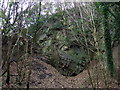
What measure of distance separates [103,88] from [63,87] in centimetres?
195

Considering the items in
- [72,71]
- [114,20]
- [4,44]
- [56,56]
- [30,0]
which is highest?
[30,0]

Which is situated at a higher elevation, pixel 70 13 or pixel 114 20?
pixel 70 13

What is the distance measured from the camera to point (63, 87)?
288 inches

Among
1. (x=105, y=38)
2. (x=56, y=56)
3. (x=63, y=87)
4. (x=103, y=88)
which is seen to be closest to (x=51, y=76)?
(x=63, y=87)

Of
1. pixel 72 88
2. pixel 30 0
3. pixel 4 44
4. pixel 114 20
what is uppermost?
pixel 30 0

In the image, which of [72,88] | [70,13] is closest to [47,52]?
[70,13]

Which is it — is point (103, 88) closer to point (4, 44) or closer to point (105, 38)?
point (105, 38)

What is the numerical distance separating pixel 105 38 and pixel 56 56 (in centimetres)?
370

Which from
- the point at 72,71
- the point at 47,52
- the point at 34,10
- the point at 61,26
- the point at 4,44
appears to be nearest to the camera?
the point at 4,44

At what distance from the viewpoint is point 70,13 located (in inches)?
428

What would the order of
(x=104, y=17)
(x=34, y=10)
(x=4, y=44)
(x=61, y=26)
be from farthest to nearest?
(x=61, y=26), (x=104, y=17), (x=34, y=10), (x=4, y=44)

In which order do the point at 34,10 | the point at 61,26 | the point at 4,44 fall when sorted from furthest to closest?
the point at 61,26 → the point at 34,10 → the point at 4,44

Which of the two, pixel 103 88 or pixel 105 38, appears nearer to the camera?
pixel 103 88

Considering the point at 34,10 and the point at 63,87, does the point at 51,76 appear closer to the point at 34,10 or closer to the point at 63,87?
the point at 63,87
